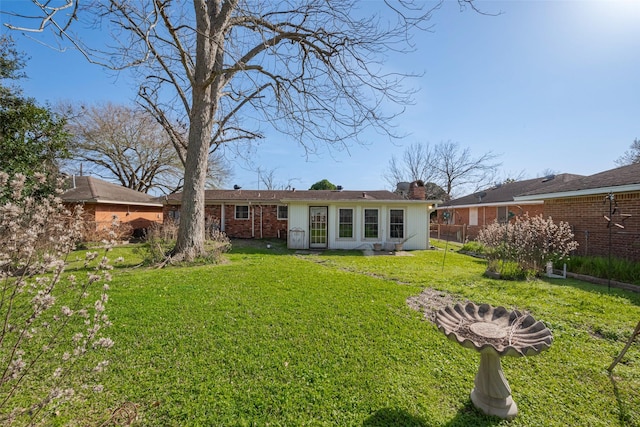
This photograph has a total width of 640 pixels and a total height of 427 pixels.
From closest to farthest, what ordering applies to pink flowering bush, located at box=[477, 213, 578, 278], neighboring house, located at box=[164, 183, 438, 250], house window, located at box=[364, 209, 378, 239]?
pink flowering bush, located at box=[477, 213, 578, 278] < neighboring house, located at box=[164, 183, 438, 250] < house window, located at box=[364, 209, 378, 239]

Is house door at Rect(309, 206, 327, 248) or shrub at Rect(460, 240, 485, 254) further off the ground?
house door at Rect(309, 206, 327, 248)

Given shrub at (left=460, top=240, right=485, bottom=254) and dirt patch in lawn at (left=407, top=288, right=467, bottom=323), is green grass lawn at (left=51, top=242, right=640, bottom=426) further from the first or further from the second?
shrub at (left=460, top=240, right=485, bottom=254)

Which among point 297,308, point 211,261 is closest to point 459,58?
point 297,308

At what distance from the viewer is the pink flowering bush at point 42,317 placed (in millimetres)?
1689

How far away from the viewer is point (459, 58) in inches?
229

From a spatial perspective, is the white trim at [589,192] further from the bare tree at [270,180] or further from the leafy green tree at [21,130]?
the bare tree at [270,180]

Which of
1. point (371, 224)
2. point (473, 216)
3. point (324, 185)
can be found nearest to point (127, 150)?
point (324, 185)

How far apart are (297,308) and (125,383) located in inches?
101

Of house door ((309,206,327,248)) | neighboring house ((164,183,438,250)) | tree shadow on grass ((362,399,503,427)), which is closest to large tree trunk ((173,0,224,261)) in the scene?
neighboring house ((164,183,438,250))

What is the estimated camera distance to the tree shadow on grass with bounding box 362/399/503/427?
233cm

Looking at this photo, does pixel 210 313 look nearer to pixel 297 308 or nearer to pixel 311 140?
pixel 297 308

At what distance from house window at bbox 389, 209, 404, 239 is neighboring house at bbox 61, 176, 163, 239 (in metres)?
13.4

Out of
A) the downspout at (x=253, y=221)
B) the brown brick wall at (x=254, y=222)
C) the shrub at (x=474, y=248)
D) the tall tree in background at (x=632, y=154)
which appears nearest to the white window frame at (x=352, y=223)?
the brown brick wall at (x=254, y=222)

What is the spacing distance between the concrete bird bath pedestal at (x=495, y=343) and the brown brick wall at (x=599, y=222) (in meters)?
8.84
